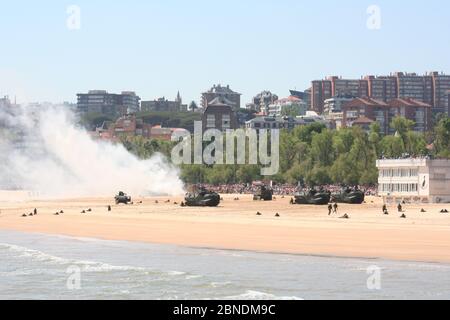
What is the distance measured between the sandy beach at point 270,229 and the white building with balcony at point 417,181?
497 inches

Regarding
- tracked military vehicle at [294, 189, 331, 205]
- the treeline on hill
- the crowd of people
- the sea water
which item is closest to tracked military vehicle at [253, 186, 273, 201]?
tracked military vehicle at [294, 189, 331, 205]

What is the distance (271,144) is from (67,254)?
125760mm

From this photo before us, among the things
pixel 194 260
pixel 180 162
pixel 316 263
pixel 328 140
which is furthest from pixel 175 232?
pixel 180 162

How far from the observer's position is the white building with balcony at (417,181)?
92562 mm

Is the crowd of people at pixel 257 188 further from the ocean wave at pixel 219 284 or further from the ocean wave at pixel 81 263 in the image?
the ocean wave at pixel 219 284

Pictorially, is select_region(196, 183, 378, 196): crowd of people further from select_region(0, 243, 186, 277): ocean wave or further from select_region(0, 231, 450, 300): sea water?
select_region(0, 231, 450, 300): sea water

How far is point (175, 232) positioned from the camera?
2363 inches

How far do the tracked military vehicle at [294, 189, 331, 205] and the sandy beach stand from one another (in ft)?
12.5

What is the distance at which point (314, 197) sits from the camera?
9325cm

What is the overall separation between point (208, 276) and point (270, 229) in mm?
23754

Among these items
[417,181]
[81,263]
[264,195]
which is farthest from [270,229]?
[264,195]

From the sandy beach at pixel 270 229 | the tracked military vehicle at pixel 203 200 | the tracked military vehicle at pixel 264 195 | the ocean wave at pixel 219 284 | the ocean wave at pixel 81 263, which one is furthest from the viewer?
the tracked military vehicle at pixel 264 195

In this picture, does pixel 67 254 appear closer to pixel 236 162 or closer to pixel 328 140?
pixel 328 140

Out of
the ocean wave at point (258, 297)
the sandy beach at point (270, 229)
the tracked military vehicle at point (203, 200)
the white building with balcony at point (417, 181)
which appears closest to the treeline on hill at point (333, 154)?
the white building with balcony at point (417, 181)
